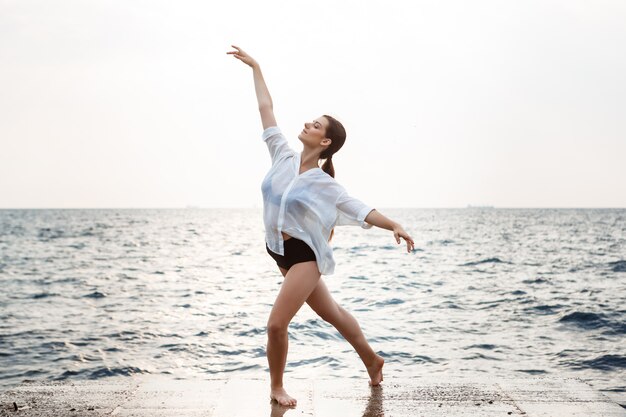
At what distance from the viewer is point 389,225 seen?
5.19m

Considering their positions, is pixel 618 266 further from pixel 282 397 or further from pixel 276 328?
pixel 276 328

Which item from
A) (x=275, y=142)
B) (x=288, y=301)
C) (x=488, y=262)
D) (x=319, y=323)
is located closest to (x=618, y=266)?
(x=488, y=262)

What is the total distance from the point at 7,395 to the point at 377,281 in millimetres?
17263

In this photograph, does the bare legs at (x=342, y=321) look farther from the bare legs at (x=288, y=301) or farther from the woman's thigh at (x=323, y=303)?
the bare legs at (x=288, y=301)

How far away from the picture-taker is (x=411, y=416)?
5.23 m

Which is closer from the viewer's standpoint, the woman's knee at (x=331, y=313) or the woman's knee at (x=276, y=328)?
the woman's knee at (x=276, y=328)

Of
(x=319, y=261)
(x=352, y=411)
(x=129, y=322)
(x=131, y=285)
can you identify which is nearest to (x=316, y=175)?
(x=319, y=261)

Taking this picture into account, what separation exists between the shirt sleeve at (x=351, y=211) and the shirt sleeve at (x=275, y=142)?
1.98 ft

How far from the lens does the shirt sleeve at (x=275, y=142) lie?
5.76 meters

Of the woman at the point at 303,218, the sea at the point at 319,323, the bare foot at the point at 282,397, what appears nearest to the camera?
the woman at the point at 303,218

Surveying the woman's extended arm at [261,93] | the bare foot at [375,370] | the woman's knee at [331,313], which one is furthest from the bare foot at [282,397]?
the woman's extended arm at [261,93]

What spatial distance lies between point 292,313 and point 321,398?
79 cm

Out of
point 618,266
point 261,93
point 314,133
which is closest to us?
point 314,133

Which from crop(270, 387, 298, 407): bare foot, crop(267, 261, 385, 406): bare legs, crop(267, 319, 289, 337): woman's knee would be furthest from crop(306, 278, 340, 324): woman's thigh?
crop(270, 387, 298, 407): bare foot
